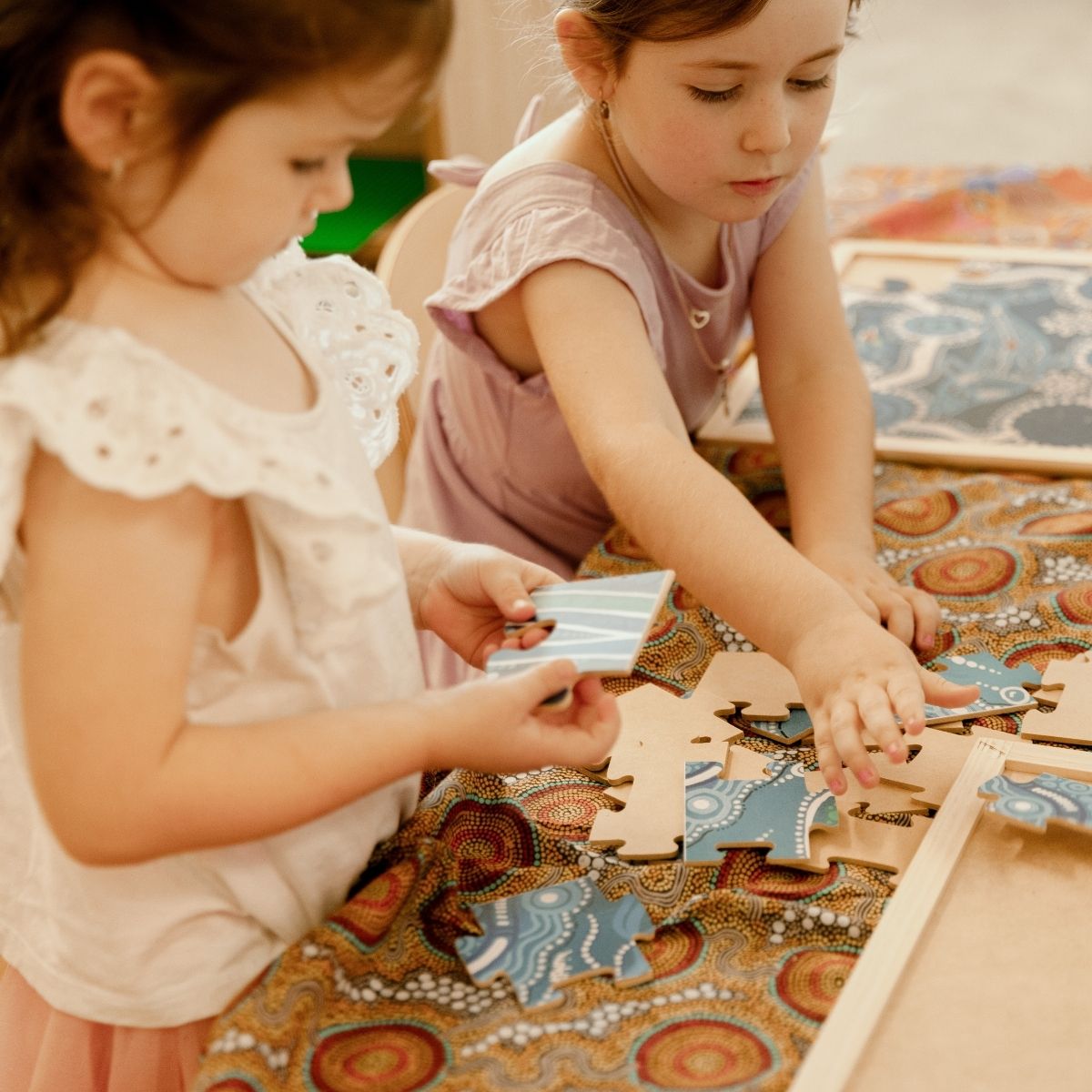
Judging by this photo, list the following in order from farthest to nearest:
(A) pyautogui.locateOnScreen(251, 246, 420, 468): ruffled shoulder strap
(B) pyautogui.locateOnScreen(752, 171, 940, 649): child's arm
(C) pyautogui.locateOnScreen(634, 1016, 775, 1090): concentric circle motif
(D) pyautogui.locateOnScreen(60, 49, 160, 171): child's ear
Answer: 1. (B) pyautogui.locateOnScreen(752, 171, 940, 649): child's arm
2. (A) pyautogui.locateOnScreen(251, 246, 420, 468): ruffled shoulder strap
3. (C) pyautogui.locateOnScreen(634, 1016, 775, 1090): concentric circle motif
4. (D) pyautogui.locateOnScreen(60, 49, 160, 171): child's ear

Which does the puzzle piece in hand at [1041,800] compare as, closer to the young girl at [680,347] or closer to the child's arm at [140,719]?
the young girl at [680,347]

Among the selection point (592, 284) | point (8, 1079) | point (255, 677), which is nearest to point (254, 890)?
point (255, 677)

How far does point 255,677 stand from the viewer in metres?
0.69

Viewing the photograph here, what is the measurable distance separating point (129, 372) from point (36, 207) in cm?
9

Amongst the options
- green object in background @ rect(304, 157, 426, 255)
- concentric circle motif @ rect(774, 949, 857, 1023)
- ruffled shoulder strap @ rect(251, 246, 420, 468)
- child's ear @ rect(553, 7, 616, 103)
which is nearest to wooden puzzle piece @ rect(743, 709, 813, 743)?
concentric circle motif @ rect(774, 949, 857, 1023)

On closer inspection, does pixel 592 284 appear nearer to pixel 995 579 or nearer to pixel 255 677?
pixel 995 579

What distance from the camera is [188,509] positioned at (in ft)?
1.97

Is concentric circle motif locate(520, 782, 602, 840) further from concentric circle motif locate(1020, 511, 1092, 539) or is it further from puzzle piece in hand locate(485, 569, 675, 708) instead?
concentric circle motif locate(1020, 511, 1092, 539)

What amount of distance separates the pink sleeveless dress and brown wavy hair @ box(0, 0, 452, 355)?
56cm

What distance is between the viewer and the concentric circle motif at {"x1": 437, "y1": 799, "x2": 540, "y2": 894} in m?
0.80

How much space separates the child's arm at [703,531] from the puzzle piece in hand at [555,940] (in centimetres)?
18

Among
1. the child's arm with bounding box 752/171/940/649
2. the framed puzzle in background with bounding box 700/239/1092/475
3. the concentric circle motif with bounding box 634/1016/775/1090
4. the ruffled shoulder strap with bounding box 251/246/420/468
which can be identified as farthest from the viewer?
the framed puzzle in background with bounding box 700/239/1092/475

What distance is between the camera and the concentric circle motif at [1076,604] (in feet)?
3.36

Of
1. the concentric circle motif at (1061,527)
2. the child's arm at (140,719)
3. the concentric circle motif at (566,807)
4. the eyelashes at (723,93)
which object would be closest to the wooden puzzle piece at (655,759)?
the concentric circle motif at (566,807)
